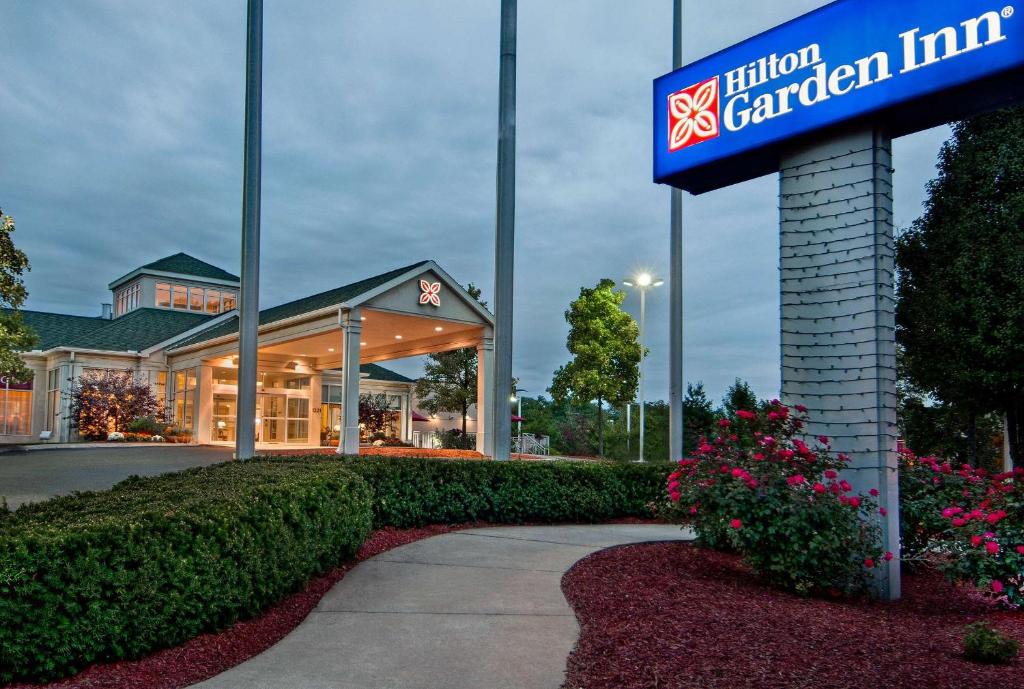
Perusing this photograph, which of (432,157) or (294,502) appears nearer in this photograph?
(294,502)

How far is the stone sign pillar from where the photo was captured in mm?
6684

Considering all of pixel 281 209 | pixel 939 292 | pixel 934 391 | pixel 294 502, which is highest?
pixel 281 209

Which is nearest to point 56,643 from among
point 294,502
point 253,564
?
point 253,564

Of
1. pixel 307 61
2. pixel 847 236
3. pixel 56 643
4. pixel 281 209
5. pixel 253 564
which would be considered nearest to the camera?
pixel 56 643

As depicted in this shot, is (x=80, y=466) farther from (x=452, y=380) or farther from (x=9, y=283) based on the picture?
(x=452, y=380)

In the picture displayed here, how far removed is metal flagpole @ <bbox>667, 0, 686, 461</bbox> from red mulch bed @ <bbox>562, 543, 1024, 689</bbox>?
23.3 ft

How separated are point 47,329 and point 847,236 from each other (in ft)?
112

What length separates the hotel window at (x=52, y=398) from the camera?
28.6 metres

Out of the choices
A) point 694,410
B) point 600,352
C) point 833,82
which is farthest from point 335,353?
point 833,82

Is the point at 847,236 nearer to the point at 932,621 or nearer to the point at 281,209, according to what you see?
the point at 932,621

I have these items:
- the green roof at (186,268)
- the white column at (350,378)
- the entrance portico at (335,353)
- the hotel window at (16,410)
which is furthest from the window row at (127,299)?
the white column at (350,378)

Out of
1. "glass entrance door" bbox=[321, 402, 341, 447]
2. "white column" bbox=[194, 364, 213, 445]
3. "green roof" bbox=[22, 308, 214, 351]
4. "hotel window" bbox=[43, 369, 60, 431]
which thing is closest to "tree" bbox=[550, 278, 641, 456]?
"glass entrance door" bbox=[321, 402, 341, 447]

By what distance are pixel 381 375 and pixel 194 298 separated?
10.8 metres

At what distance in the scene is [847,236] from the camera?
701cm
